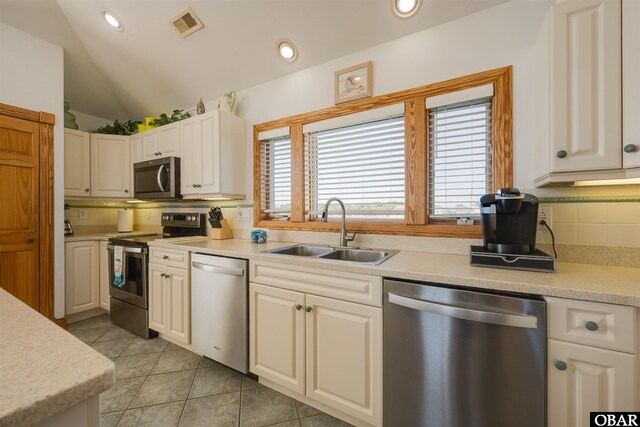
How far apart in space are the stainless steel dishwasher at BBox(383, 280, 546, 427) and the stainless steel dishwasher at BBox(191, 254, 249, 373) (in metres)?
0.98

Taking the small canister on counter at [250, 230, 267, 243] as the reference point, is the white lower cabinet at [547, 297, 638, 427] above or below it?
below

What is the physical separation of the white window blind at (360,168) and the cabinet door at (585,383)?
118 cm

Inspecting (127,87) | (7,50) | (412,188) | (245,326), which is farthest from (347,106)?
(7,50)

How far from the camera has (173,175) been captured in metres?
2.73

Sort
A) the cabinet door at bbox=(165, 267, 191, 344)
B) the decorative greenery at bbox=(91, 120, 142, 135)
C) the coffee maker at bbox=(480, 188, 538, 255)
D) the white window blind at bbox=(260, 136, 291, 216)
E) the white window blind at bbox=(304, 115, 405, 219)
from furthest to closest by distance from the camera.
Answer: the decorative greenery at bbox=(91, 120, 142, 135), the white window blind at bbox=(260, 136, 291, 216), the cabinet door at bbox=(165, 267, 191, 344), the white window blind at bbox=(304, 115, 405, 219), the coffee maker at bbox=(480, 188, 538, 255)

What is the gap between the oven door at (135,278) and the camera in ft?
8.08

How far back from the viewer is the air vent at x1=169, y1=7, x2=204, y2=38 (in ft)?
7.24

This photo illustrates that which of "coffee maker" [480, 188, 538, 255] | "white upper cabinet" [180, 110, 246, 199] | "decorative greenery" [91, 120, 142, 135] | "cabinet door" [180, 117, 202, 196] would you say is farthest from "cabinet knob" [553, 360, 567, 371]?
"decorative greenery" [91, 120, 142, 135]

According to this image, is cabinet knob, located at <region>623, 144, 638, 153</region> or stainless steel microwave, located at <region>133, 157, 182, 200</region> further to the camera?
stainless steel microwave, located at <region>133, 157, 182, 200</region>

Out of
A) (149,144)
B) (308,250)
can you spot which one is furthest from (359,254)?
(149,144)

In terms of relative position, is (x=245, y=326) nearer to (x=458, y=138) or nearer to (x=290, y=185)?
(x=290, y=185)

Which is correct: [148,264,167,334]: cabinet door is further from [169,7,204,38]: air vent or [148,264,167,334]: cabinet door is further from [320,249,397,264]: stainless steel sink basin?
[169,7,204,38]: air vent

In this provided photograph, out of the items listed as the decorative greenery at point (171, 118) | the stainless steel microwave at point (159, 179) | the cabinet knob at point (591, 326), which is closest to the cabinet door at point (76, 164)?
the stainless steel microwave at point (159, 179)

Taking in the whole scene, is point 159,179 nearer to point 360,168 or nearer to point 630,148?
point 360,168
